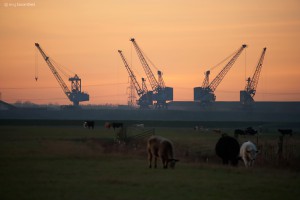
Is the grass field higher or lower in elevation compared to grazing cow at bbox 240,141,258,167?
lower

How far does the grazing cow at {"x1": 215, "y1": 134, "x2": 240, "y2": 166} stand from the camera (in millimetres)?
36344

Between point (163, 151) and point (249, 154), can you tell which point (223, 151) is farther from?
point (163, 151)

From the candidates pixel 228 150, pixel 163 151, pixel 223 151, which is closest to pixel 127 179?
pixel 163 151

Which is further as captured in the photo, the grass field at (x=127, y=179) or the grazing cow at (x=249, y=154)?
the grazing cow at (x=249, y=154)

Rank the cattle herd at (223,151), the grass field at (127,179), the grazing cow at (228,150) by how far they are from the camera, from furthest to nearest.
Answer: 1. the grazing cow at (228,150)
2. the cattle herd at (223,151)
3. the grass field at (127,179)

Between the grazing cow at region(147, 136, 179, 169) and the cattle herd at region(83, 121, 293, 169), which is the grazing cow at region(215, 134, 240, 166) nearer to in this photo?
the cattle herd at region(83, 121, 293, 169)

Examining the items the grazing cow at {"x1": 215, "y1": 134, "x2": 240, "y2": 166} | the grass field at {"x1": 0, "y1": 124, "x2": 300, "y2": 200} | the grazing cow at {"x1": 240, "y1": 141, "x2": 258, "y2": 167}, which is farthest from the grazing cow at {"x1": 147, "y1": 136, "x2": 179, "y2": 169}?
the grazing cow at {"x1": 215, "y1": 134, "x2": 240, "y2": 166}

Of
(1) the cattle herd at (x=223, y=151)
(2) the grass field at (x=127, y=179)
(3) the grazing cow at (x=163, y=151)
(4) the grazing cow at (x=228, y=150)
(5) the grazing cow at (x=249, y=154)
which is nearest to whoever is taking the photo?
(2) the grass field at (x=127, y=179)

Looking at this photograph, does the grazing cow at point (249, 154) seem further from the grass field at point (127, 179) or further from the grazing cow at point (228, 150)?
the grass field at point (127, 179)

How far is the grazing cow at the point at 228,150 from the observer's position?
3634 centimetres

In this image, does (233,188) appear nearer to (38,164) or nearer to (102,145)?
(38,164)

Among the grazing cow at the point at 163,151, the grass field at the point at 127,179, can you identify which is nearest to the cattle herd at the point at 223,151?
the grazing cow at the point at 163,151

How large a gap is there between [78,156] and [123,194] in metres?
15.5

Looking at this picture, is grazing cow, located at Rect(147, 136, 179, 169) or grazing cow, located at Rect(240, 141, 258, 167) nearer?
grazing cow, located at Rect(147, 136, 179, 169)
